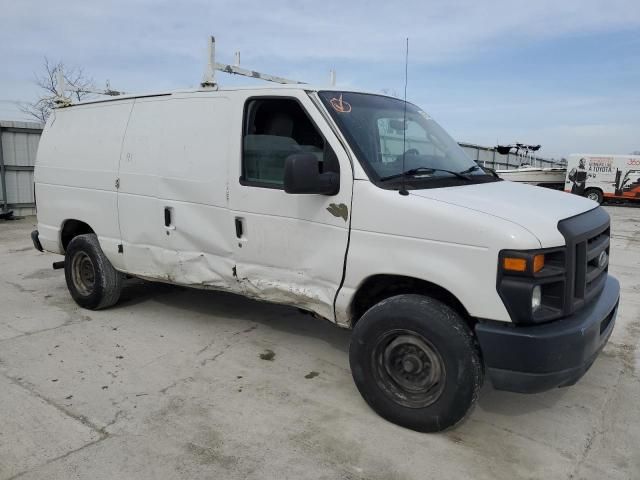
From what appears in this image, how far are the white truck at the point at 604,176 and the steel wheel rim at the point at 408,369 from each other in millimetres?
22501

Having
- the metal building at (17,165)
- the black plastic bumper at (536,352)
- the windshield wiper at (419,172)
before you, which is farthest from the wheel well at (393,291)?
the metal building at (17,165)

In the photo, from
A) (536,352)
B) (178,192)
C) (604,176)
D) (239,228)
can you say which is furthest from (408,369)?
(604,176)

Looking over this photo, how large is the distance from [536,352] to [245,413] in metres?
1.85

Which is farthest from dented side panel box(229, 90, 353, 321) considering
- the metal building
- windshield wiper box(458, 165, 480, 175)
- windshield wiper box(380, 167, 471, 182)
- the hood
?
the metal building

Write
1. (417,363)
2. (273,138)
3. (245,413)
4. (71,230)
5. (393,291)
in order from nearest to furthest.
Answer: (417,363) < (245,413) < (393,291) < (273,138) < (71,230)

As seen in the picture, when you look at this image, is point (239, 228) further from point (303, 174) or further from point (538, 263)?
point (538, 263)

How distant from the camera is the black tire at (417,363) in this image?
296cm

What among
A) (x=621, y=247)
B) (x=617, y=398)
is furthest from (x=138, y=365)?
(x=621, y=247)

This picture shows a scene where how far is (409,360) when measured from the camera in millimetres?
3174

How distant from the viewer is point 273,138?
152 inches

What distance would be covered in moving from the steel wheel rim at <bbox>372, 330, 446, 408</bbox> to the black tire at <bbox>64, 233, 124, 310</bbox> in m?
3.18

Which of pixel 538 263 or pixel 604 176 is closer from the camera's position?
pixel 538 263

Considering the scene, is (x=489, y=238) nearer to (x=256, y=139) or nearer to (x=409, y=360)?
(x=409, y=360)

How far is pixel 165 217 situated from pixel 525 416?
321 cm
